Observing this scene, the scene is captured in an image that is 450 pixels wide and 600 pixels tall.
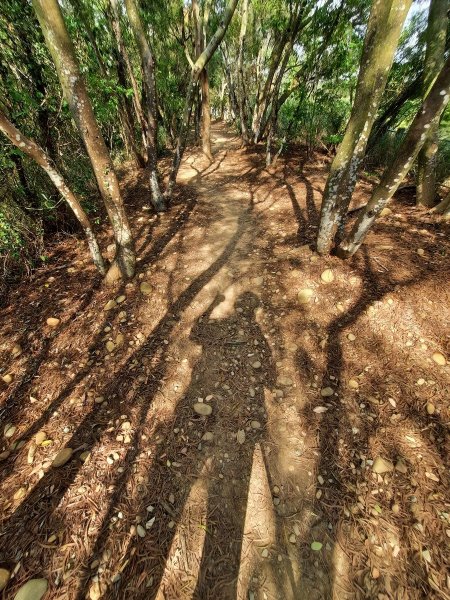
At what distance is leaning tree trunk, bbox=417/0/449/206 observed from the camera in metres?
4.10

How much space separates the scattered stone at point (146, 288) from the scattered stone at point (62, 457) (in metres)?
2.12

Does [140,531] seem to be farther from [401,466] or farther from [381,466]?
[401,466]

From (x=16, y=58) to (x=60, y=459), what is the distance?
225 inches

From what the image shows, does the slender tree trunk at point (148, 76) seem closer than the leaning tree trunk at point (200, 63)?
Yes

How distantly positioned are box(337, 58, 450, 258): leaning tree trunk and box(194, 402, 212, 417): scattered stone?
3.00 m

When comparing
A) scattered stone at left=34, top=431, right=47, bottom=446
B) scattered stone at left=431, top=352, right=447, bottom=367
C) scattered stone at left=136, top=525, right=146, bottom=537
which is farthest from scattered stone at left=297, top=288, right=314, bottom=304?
scattered stone at left=34, top=431, right=47, bottom=446

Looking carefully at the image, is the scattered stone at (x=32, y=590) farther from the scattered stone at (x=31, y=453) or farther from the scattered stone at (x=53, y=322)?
the scattered stone at (x=53, y=322)

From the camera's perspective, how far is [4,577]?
1764mm

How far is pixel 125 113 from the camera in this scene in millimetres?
8305

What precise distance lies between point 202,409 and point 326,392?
4.40 feet

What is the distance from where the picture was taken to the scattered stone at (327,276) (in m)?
3.73

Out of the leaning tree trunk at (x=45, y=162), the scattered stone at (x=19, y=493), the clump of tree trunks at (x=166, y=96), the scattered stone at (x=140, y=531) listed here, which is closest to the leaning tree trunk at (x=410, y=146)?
the clump of tree trunks at (x=166, y=96)

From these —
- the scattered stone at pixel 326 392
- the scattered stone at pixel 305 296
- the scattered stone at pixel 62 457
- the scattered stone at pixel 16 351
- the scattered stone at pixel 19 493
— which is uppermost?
the scattered stone at pixel 16 351

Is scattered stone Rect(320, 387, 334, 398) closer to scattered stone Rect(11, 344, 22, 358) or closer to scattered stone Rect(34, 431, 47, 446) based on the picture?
scattered stone Rect(34, 431, 47, 446)
